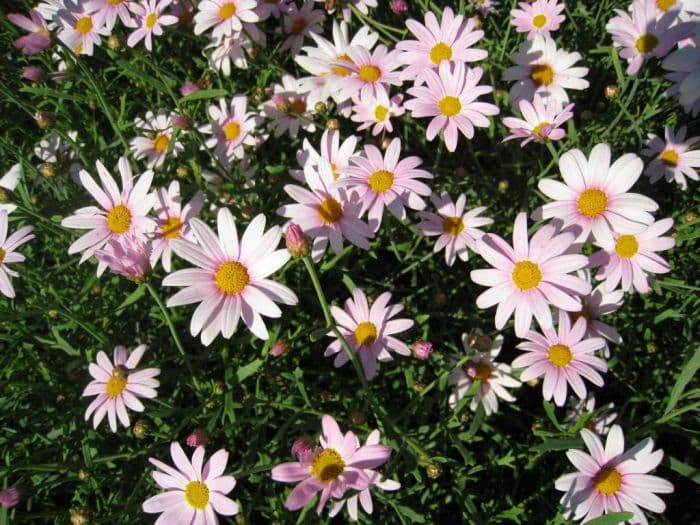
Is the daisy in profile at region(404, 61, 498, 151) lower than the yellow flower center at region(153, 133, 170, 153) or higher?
higher

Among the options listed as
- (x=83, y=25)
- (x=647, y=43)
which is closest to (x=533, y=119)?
(x=647, y=43)

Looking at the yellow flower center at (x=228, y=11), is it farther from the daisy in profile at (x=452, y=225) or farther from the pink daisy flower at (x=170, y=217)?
the daisy in profile at (x=452, y=225)

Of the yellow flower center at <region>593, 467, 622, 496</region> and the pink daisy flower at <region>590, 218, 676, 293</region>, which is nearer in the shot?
the yellow flower center at <region>593, 467, 622, 496</region>

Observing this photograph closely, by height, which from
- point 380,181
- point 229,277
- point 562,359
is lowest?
point 229,277

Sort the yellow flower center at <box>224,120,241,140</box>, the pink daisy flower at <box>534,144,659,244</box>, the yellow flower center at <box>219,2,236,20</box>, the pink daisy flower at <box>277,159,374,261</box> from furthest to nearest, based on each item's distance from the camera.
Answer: the yellow flower center at <box>224,120,241,140</box>
the yellow flower center at <box>219,2,236,20</box>
the pink daisy flower at <box>277,159,374,261</box>
the pink daisy flower at <box>534,144,659,244</box>

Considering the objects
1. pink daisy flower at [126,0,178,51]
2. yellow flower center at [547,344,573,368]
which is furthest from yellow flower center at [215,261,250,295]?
pink daisy flower at [126,0,178,51]

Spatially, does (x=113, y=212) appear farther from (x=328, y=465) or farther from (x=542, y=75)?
(x=542, y=75)

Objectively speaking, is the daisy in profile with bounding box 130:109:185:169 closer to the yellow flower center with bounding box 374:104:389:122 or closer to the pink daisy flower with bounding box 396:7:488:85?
the yellow flower center with bounding box 374:104:389:122

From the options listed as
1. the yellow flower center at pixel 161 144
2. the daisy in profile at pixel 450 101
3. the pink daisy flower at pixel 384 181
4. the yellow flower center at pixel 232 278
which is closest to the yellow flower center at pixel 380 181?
the pink daisy flower at pixel 384 181
